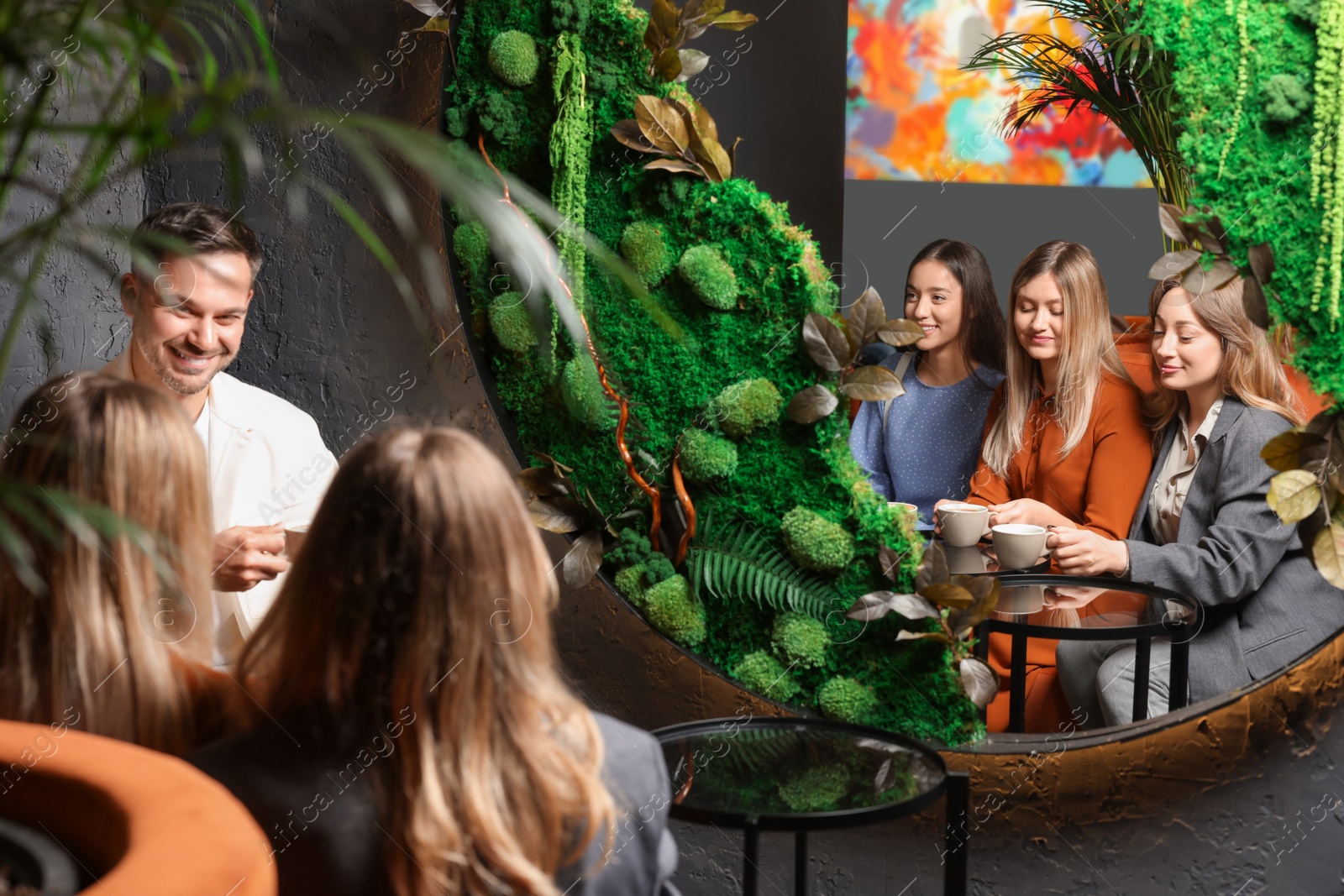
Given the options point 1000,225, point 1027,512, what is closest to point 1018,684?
point 1027,512

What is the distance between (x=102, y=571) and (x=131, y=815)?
487 mm

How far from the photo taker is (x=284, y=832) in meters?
0.96

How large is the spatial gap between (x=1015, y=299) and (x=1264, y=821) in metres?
1.30

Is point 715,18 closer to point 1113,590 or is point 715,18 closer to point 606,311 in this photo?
point 606,311

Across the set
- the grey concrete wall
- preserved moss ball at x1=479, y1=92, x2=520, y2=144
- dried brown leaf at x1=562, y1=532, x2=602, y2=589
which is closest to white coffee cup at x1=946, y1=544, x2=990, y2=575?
dried brown leaf at x1=562, y1=532, x2=602, y2=589

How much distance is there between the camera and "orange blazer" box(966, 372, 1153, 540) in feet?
8.48

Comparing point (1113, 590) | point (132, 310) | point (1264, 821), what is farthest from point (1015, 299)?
point (132, 310)

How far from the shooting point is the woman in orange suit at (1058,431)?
2537 mm

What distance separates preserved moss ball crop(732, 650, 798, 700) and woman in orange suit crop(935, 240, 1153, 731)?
56 centimetres

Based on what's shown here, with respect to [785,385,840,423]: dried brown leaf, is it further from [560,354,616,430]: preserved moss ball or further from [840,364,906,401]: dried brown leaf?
[560,354,616,430]: preserved moss ball

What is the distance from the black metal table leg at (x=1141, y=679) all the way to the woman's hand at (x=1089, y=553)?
8.0 inches

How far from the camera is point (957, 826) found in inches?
58.8

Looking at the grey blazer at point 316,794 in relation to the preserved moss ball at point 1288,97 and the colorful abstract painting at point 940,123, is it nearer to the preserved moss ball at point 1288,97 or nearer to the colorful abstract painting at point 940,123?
the preserved moss ball at point 1288,97

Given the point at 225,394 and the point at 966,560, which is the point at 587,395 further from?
the point at 966,560
